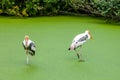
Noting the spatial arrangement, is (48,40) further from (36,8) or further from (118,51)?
(36,8)

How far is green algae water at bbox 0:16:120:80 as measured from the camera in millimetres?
4918

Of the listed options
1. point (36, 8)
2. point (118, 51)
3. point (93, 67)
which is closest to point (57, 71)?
point (93, 67)

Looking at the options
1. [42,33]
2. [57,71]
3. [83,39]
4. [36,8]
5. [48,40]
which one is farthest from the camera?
[36,8]

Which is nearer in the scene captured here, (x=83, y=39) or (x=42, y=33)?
(x=83, y=39)

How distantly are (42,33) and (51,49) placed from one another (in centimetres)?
100

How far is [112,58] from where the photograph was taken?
551cm

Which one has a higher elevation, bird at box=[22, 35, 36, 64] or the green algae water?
bird at box=[22, 35, 36, 64]

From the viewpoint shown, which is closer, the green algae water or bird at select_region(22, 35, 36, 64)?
the green algae water

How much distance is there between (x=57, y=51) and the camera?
19.0 ft

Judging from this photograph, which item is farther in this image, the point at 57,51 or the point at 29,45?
the point at 57,51

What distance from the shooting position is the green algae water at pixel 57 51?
16.1 ft

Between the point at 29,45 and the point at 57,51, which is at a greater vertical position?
the point at 29,45

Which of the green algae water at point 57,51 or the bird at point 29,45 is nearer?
the green algae water at point 57,51

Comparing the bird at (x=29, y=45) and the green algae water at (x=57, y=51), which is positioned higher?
the bird at (x=29, y=45)
